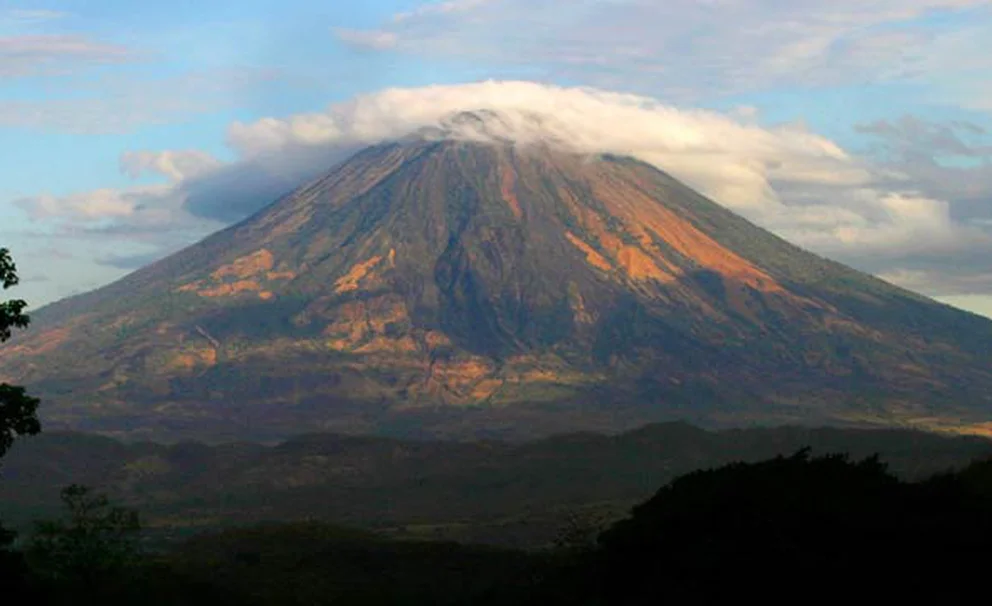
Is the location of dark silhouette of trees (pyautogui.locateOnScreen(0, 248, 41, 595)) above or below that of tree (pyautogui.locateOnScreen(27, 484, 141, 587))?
above

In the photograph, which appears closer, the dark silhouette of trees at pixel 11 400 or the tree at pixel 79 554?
the dark silhouette of trees at pixel 11 400

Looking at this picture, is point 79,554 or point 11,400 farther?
point 79,554

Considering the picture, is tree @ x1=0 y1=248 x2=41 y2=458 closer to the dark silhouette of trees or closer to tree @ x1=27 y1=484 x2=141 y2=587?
the dark silhouette of trees

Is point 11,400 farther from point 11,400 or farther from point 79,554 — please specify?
point 79,554

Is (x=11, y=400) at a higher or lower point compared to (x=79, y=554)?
higher

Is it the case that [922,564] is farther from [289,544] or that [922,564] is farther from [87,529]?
[289,544]

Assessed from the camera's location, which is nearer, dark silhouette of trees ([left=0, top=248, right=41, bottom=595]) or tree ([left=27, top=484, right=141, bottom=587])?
dark silhouette of trees ([left=0, top=248, right=41, bottom=595])

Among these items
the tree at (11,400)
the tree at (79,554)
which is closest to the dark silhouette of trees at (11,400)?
the tree at (11,400)

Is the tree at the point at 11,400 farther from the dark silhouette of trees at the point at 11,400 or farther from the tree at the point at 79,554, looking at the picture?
the tree at the point at 79,554

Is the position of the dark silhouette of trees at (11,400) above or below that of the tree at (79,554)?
above

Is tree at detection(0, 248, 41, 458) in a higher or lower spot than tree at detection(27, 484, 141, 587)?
higher

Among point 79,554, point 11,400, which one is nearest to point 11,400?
point 11,400

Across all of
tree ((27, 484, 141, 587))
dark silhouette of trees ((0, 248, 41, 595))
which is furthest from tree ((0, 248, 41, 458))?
tree ((27, 484, 141, 587))
